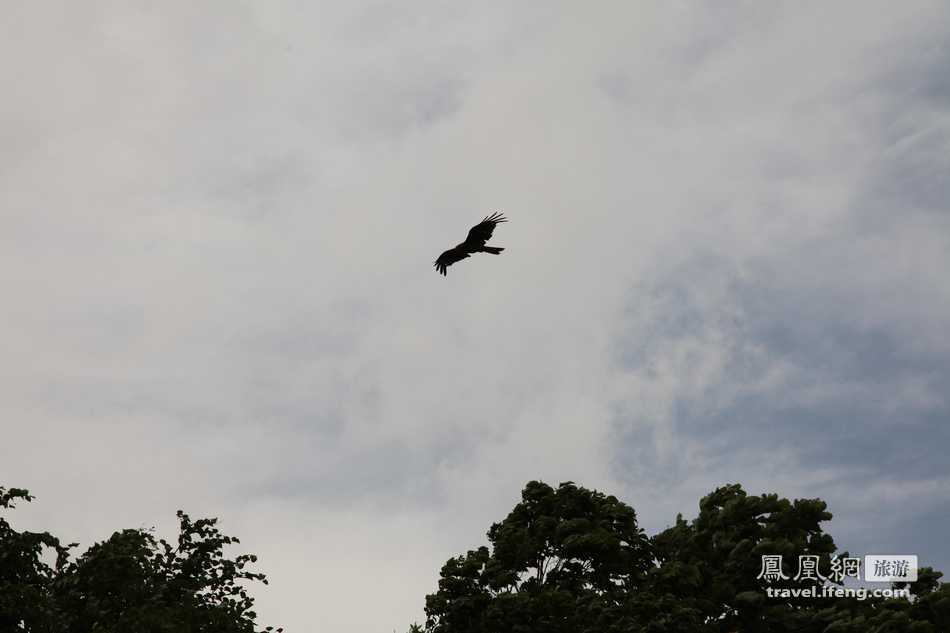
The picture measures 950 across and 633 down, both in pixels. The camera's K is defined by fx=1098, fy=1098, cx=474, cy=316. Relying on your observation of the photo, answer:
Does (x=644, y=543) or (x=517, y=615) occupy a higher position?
(x=644, y=543)

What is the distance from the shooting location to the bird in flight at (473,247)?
19.8 meters

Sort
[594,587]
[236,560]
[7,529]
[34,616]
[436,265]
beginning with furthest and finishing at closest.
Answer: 1. [594,587]
2. [236,560]
3. [7,529]
4. [34,616]
5. [436,265]

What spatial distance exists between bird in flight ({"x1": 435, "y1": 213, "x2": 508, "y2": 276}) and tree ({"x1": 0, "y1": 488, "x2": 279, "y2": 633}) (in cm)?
1178

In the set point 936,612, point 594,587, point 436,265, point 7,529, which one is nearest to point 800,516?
point 936,612

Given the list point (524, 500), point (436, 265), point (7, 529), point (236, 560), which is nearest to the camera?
point (436, 265)

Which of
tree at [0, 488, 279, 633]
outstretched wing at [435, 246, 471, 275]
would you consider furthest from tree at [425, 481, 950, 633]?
outstretched wing at [435, 246, 471, 275]

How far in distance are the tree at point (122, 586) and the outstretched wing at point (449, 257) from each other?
11654 mm

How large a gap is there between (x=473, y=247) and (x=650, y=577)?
722 inches

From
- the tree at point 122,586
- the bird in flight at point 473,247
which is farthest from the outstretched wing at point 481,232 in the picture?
the tree at point 122,586

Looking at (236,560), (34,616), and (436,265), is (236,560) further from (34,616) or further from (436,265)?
(436,265)

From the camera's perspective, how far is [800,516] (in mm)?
38188

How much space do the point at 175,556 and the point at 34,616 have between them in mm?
5370

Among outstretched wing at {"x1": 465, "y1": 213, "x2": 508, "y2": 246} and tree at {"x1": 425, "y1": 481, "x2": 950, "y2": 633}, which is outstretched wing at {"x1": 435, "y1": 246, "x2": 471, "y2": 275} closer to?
outstretched wing at {"x1": 465, "y1": 213, "x2": 508, "y2": 246}

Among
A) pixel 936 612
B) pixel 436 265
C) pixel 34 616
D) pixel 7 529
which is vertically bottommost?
pixel 34 616
